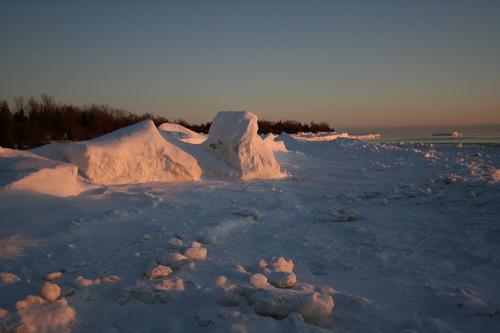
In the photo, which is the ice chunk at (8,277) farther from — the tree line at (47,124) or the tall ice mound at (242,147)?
the tree line at (47,124)

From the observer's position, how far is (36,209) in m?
3.99

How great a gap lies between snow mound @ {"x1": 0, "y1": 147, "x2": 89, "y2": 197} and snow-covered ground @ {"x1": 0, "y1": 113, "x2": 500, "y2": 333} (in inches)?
1.1

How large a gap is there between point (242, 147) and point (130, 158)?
2.84 meters

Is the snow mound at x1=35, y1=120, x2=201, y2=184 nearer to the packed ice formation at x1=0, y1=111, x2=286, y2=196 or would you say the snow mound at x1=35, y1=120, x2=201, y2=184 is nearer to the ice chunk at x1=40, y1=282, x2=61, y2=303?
the packed ice formation at x1=0, y1=111, x2=286, y2=196

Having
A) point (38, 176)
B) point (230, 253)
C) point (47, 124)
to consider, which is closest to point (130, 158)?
point (38, 176)

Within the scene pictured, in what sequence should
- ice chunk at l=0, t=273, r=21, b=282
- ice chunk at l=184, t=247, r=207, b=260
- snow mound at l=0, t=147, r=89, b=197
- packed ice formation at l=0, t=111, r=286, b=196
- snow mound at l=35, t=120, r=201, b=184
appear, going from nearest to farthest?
ice chunk at l=0, t=273, r=21, b=282, ice chunk at l=184, t=247, r=207, b=260, snow mound at l=0, t=147, r=89, b=197, packed ice formation at l=0, t=111, r=286, b=196, snow mound at l=35, t=120, r=201, b=184

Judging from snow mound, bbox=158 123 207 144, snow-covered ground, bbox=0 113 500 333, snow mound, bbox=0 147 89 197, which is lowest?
snow-covered ground, bbox=0 113 500 333

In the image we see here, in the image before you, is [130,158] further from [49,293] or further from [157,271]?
[49,293]

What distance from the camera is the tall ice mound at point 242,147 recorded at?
8.12 metres

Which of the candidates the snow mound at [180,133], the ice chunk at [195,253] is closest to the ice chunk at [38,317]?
the ice chunk at [195,253]

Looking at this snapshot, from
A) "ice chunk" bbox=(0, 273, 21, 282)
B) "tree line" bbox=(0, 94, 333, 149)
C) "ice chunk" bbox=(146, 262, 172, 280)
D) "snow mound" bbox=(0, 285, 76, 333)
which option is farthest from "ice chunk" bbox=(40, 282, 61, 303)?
"tree line" bbox=(0, 94, 333, 149)

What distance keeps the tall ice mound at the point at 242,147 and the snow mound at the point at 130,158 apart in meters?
0.99

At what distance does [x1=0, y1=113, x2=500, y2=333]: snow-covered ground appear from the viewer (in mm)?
2016

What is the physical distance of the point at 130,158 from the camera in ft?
21.6
